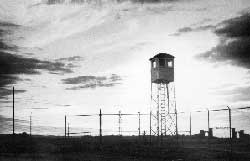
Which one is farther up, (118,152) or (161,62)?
(161,62)

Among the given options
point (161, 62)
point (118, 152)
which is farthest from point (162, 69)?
point (118, 152)

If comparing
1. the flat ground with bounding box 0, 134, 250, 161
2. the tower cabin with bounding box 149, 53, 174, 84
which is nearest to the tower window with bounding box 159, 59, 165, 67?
the tower cabin with bounding box 149, 53, 174, 84

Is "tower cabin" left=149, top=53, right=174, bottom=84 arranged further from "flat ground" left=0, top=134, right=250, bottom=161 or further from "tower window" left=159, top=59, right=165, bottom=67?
"flat ground" left=0, top=134, right=250, bottom=161

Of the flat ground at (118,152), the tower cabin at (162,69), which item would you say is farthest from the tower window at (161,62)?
the flat ground at (118,152)

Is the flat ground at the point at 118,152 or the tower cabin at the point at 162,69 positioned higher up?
the tower cabin at the point at 162,69

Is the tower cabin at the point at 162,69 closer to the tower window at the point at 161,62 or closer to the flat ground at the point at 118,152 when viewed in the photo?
the tower window at the point at 161,62

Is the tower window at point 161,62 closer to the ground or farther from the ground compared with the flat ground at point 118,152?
farther from the ground

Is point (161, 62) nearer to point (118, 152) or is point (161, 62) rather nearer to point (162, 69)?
point (162, 69)

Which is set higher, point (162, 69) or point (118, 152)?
point (162, 69)

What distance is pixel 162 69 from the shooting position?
3881cm

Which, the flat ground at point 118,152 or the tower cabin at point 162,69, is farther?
the tower cabin at point 162,69

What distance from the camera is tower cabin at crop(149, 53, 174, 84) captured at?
3866 centimetres

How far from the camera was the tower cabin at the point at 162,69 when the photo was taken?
38656 millimetres

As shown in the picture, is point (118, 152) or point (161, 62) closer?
point (118, 152)
